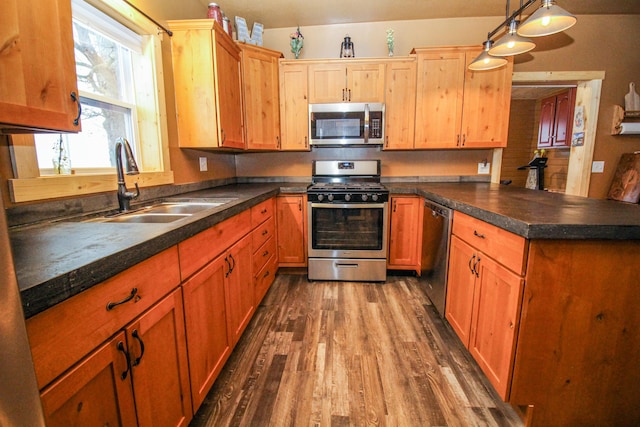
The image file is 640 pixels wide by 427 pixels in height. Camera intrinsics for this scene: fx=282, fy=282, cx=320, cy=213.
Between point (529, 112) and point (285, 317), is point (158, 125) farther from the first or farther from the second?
point (529, 112)

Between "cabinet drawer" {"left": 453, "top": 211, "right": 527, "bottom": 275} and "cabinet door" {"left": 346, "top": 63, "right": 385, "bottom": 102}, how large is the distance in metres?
1.64

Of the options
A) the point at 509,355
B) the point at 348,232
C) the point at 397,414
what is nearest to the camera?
the point at 509,355

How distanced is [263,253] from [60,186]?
1.37 metres

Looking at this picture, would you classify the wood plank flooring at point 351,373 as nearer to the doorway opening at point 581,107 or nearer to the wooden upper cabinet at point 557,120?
the doorway opening at point 581,107

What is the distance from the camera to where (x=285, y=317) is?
2172mm

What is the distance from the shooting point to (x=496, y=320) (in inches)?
53.1

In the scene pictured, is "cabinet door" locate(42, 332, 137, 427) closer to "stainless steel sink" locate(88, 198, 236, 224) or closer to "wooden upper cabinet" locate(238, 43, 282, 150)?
"stainless steel sink" locate(88, 198, 236, 224)

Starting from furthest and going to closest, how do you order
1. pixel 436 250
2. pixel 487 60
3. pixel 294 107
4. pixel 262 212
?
pixel 294 107
pixel 262 212
pixel 436 250
pixel 487 60

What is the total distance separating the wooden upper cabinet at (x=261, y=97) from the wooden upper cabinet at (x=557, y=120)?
4.48 m

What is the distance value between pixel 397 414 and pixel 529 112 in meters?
6.86

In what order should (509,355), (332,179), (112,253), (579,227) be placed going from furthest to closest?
(332,179) → (509,355) → (579,227) → (112,253)

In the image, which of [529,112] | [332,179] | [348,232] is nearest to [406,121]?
[332,179]

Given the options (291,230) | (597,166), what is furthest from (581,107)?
(291,230)

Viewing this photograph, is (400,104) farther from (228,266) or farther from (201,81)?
(228,266)
